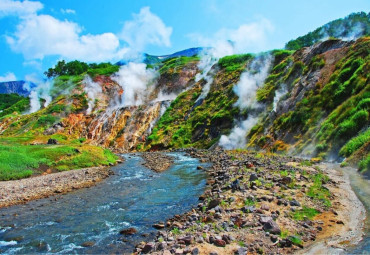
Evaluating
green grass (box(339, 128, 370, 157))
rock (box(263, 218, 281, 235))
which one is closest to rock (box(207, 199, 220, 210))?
rock (box(263, 218, 281, 235))

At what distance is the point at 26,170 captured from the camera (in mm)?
28125

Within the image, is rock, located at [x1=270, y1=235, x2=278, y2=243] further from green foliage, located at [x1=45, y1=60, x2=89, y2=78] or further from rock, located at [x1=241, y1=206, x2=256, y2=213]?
green foliage, located at [x1=45, y1=60, x2=89, y2=78]

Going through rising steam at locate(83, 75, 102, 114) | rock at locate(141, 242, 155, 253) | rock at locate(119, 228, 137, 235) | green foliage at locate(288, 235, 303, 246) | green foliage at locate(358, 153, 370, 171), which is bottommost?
rock at locate(119, 228, 137, 235)

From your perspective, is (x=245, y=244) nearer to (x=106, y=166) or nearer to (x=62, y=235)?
(x=62, y=235)

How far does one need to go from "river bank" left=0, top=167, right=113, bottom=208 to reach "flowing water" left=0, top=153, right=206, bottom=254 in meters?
1.17

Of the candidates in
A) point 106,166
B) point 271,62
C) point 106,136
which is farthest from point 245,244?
point 106,136

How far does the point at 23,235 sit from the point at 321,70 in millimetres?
43299

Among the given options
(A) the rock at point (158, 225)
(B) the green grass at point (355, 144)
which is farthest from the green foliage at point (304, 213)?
(B) the green grass at point (355, 144)

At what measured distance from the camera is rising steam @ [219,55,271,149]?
49.2m

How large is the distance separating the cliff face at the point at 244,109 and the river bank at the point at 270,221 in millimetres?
6689

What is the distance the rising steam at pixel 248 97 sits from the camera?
49.2 meters

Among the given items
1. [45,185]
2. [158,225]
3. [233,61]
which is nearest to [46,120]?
[233,61]

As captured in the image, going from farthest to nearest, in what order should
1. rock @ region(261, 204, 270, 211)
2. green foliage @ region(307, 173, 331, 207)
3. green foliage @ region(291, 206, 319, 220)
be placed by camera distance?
green foliage @ region(307, 173, 331, 207) < rock @ region(261, 204, 270, 211) < green foliage @ region(291, 206, 319, 220)

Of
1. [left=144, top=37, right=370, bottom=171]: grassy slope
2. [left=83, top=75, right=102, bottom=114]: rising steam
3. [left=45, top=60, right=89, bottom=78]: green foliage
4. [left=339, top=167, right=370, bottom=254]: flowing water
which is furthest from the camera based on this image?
[left=45, top=60, right=89, bottom=78]: green foliage
